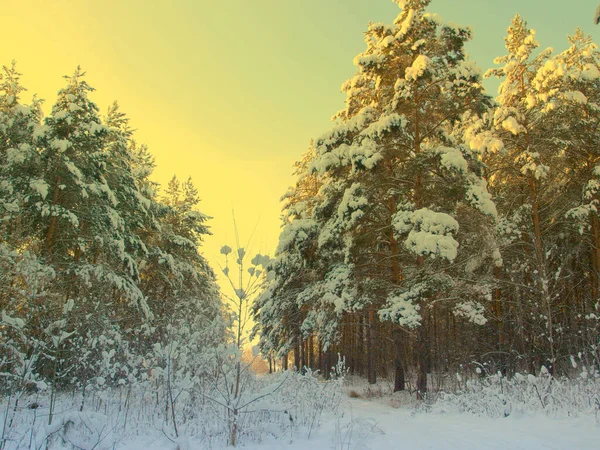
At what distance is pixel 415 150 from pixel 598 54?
7.99 meters

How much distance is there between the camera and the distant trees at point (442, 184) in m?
12.3

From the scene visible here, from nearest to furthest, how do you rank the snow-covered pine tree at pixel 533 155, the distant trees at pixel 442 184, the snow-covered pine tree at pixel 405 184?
the snow-covered pine tree at pixel 405 184 → the distant trees at pixel 442 184 → the snow-covered pine tree at pixel 533 155

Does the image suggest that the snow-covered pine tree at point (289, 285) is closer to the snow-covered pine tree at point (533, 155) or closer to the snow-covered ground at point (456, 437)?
the snow-covered ground at point (456, 437)

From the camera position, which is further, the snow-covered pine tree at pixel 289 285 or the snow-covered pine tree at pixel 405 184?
the snow-covered pine tree at pixel 289 285

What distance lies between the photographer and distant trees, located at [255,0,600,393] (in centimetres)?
1227

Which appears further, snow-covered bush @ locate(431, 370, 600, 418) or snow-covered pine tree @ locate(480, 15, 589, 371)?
snow-covered pine tree @ locate(480, 15, 589, 371)

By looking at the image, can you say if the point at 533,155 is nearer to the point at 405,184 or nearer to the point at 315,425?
the point at 405,184

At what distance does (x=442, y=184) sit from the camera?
13.0m

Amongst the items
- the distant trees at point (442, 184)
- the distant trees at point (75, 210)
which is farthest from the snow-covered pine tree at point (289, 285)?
the distant trees at point (75, 210)

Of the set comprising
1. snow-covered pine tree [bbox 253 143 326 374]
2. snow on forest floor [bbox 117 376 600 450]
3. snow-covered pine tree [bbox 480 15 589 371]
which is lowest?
snow on forest floor [bbox 117 376 600 450]

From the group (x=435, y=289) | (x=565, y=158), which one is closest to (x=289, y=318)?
(x=435, y=289)

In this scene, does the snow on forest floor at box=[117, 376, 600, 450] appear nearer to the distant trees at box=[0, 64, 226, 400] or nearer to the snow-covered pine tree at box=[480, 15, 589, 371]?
the distant trees at box=[0, 64, 226, 400]

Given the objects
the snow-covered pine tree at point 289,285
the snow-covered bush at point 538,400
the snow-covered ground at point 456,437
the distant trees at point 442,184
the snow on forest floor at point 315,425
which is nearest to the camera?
the snow on forest floor at point 315,425

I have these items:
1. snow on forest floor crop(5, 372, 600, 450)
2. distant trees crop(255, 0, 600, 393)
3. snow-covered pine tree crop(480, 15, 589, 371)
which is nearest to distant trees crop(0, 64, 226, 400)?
snow on forest floor crop(5, 372, 600, 450)
